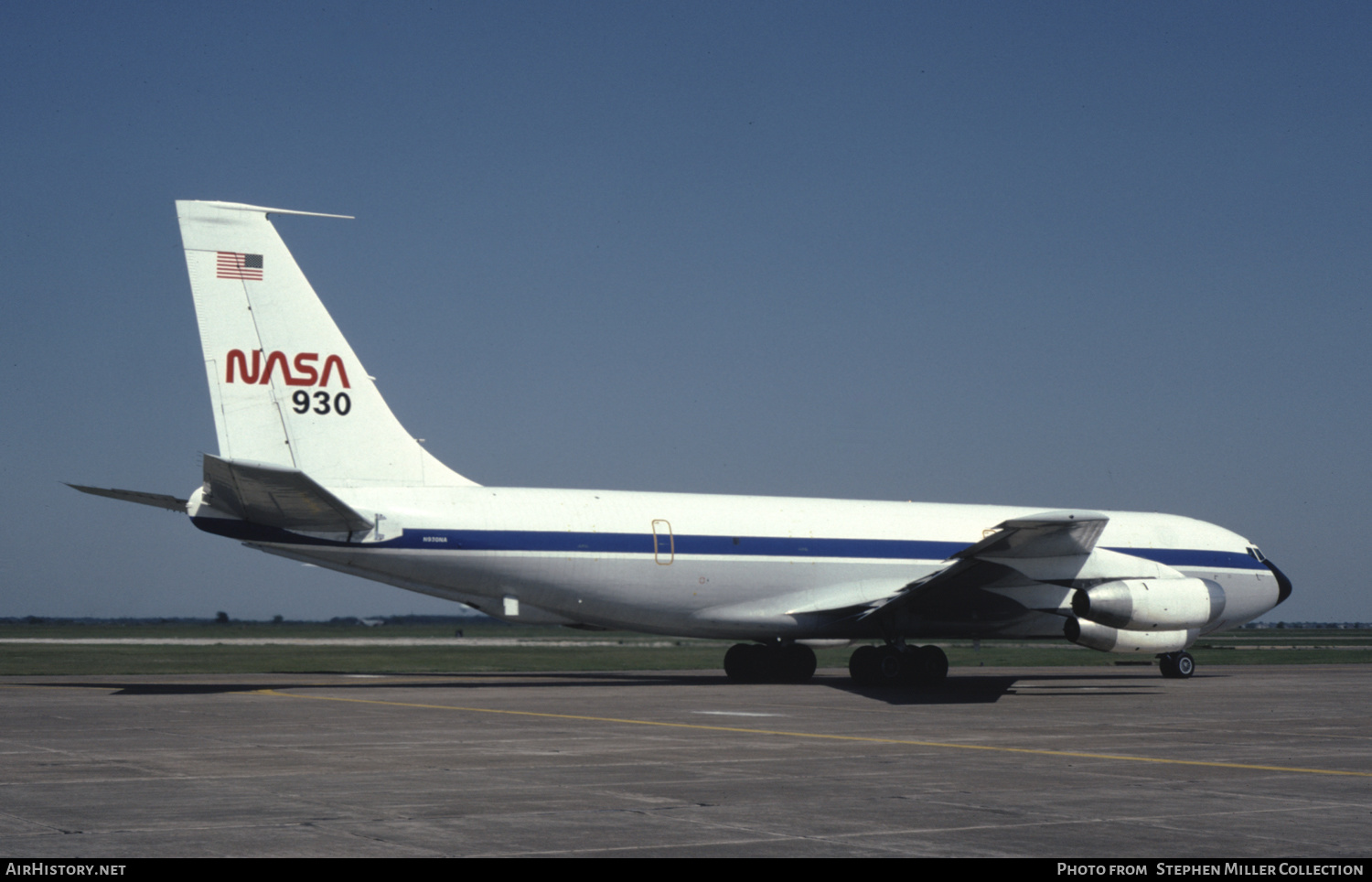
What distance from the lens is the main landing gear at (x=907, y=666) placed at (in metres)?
26.0

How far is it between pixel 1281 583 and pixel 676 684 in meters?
15.8

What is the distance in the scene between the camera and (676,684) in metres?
27.2

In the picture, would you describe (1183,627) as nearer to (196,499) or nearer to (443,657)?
(196,499)

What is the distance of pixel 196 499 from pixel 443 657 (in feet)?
66.2

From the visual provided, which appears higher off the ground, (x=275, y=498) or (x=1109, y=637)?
(x=275, y=498)

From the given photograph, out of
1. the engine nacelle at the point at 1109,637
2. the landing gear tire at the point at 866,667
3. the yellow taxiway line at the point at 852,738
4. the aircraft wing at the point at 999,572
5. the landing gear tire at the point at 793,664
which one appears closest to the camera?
the yellow taxiway line at the point at 852,738

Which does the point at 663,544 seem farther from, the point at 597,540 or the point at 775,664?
the point at 775,664

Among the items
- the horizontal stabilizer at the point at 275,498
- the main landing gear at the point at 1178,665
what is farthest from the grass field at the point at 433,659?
the horizontal stabilizer at the point at 275,498

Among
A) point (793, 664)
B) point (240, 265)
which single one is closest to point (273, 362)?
point (240, 265)

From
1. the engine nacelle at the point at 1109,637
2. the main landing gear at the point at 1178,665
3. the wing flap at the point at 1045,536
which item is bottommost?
the main landing gear at the point at 1178,665

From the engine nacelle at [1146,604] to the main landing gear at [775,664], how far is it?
6394 millimetres

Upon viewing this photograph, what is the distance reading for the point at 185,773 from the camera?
11.5 meters

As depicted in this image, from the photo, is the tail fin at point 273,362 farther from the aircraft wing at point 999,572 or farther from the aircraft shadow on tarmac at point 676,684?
the aircraft wing at point 999,572

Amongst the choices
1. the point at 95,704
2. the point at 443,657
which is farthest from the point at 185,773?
the point at 443,657
